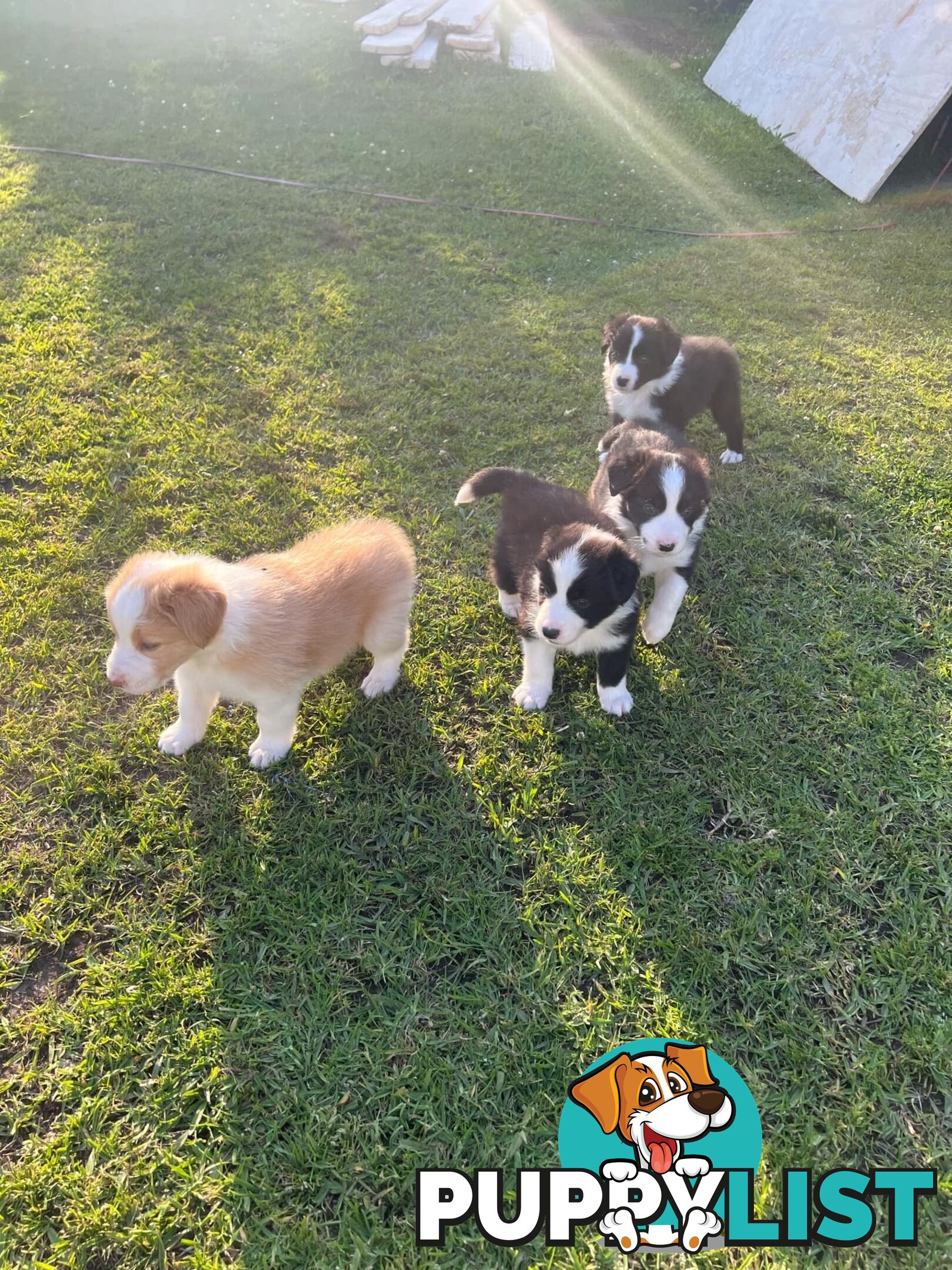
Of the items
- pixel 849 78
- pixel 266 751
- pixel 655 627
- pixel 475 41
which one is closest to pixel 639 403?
pixel 655 627

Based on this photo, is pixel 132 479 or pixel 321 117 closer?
pixel 132 479

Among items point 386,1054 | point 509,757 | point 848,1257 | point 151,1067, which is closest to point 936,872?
point 848,1257

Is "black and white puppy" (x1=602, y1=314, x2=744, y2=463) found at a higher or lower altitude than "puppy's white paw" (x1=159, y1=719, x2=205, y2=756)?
higher

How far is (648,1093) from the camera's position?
2.11 meters

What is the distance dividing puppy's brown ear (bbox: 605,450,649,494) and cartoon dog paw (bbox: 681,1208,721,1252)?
8.70ft

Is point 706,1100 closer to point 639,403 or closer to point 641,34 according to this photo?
point 639,403

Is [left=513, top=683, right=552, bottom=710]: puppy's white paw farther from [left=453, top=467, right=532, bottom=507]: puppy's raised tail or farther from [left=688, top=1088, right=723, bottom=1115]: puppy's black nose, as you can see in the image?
[left=688, top=1088, right=723, bottom=1115]: puppy's black nose

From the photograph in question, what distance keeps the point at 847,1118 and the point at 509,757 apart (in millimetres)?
1631

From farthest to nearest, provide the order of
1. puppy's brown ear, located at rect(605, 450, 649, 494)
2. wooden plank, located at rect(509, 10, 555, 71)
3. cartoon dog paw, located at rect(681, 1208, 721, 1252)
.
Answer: wooden plank, located at rect(509, 10, 555, 71) < puppy's brown ear, located at rect(605, 450, 649, 494) < cartoon dog paw, located at rect(681, 1208, 721, 1252)

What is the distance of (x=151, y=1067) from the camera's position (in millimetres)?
2133

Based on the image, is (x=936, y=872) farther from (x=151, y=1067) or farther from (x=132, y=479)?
(x=132, y=479)

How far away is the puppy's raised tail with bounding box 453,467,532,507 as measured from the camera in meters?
3.37

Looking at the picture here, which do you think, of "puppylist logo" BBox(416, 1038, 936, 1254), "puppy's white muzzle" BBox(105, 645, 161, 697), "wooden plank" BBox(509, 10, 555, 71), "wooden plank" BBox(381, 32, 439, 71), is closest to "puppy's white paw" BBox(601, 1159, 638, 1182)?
"puppylist logo" BBox(416, 1038, 936, 1254)

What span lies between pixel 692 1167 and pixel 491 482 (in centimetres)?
275
